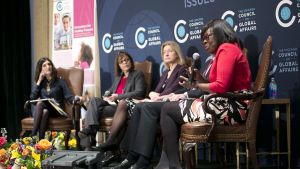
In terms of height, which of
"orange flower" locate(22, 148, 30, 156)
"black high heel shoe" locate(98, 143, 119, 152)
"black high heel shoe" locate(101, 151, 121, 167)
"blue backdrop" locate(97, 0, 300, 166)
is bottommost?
"black high heel shoe" locate(101, 151, 121, 167)

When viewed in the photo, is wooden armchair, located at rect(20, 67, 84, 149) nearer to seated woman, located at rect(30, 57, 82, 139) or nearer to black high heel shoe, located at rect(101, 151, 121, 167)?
seated woman, located at rect(30, 57, 82, 139)

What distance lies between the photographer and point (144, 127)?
11.7ft

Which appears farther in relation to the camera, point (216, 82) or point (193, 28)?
point (193, 28)

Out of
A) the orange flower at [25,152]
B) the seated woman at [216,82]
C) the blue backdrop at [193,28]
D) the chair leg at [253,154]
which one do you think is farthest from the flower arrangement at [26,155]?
the blue backdrop at [193,28]

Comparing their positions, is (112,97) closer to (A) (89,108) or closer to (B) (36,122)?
(A) (89,108)

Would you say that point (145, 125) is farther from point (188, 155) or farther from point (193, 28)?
point (193, 28)

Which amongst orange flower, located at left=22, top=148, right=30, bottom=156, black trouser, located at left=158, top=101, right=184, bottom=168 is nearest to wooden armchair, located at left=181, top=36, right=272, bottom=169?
black trouser, located at left=158, top=101, right=184, bottom=168

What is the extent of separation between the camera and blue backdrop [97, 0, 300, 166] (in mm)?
4070

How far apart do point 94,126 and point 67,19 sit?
2.47 m

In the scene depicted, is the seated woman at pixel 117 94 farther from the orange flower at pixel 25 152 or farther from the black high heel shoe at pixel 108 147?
the orange flower at pixel 25 152

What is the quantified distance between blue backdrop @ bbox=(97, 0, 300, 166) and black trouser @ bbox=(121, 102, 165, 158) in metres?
1.29

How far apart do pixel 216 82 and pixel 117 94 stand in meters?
1.82

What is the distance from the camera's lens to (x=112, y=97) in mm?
4500

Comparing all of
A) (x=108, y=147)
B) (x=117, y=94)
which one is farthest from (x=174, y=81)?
(x=108, y=147)
